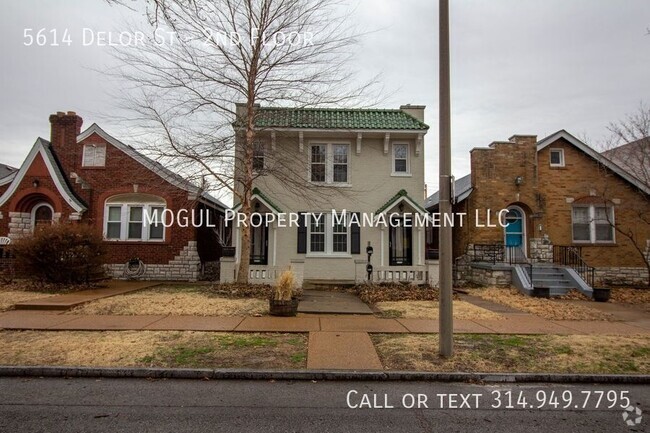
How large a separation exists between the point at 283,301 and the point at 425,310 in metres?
3.70

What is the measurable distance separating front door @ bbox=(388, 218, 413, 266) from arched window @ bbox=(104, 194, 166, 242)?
9612 mm

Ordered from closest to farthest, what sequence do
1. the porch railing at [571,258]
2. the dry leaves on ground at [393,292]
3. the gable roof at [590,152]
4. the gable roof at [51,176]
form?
1. the dry leaves on ground at [393,292]
2. the porch railing at [571,258]
3. the gable roof at [51,176]
4. the gable roof at [590,152]

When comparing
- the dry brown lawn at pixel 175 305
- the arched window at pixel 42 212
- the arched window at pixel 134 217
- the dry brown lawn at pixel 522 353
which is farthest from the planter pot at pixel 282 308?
the arched window at pixel 42 212

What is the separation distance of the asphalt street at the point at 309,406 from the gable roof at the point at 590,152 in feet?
49.6

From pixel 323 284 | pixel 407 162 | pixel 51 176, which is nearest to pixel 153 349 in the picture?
pixel 323 284

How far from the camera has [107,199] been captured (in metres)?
17.5

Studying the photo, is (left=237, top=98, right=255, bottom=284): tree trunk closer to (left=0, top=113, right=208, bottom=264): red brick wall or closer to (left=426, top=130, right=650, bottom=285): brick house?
(left=0, top=113, right=208, bottom=264): red brick wall

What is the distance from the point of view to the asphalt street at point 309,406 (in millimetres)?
4172

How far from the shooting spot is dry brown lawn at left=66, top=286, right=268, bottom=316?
9516 millimetres

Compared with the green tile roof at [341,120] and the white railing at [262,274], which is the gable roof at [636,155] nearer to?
the green tile roof at [341,120]

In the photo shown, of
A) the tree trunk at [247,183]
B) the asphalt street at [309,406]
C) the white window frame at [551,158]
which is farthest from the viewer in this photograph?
the white window frame at [551,158]

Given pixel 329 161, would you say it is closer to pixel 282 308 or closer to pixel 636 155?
pixel 282 308

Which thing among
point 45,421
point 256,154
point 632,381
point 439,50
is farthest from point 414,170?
point 45,421

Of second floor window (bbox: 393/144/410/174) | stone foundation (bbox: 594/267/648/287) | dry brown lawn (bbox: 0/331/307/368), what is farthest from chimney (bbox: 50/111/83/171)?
stone foundation (bbox: 594/267/648/287)
